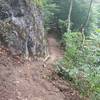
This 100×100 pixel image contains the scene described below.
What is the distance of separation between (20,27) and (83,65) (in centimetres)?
449

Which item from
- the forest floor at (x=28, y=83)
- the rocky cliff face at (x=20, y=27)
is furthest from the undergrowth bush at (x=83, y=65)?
the rocky cliff face at (x=20, y=27)

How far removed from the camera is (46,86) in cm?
834

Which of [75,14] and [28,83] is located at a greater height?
[28,83]

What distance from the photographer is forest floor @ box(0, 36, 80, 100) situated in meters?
7.16

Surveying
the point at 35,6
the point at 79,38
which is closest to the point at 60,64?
the point at 79,38

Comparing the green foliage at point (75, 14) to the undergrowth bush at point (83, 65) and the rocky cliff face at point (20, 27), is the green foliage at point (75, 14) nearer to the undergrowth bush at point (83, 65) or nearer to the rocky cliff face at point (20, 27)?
the rocky cliff face at point (20, 27)

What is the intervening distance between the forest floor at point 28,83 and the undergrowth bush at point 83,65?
33cm

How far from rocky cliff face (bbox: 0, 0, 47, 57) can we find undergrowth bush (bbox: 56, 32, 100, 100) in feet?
7.12

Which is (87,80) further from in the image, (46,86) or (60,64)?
(60,64)

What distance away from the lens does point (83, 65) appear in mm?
8281

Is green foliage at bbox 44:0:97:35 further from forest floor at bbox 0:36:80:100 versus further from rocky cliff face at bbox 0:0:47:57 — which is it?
forest floor at bbox 0:36:80:100

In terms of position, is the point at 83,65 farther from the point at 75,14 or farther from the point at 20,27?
the point at 75,14

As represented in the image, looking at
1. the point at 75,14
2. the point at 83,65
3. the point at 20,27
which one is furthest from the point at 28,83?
the point at 75,14

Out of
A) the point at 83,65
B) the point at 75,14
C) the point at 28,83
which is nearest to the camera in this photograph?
the point at 28,83
